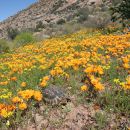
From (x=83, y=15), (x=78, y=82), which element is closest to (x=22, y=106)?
(x=78, y=82)

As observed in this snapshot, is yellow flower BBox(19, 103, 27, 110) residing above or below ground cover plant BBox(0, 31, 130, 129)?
above

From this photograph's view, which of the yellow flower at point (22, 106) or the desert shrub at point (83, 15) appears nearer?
the yellow flower at point (22, 106)

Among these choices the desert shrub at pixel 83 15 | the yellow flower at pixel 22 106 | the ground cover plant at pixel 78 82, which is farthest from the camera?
the desert shrub at pixel 83 15

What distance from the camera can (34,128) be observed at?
23.9 ft

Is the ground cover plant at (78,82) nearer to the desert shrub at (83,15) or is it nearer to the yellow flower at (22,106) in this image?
the yellow flower at (22,106)

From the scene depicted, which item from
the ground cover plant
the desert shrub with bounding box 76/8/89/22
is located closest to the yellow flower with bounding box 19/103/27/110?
the ground cover plant

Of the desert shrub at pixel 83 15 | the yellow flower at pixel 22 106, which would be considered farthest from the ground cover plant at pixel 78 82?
the desert shrub at pixel 83 15

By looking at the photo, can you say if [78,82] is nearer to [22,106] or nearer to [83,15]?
[22,106]

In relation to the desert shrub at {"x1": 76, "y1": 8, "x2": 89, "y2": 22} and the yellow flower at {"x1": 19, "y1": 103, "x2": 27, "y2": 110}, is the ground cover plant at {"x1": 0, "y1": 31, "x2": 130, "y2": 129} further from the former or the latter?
the desert shrub at {"x1": 76, "y1": 8, "x2": 89, "y2": 22}

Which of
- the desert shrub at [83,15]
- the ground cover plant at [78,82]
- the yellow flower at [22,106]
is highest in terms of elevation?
the yellow flower at [22,106]

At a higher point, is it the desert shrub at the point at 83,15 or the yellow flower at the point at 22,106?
the yellow flower at the point at 22,106

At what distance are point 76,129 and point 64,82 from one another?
2.41 metres

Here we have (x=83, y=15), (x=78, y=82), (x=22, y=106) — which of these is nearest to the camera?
(x=22, y=106)

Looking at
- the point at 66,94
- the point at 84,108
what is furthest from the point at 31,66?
the point at 84,108
